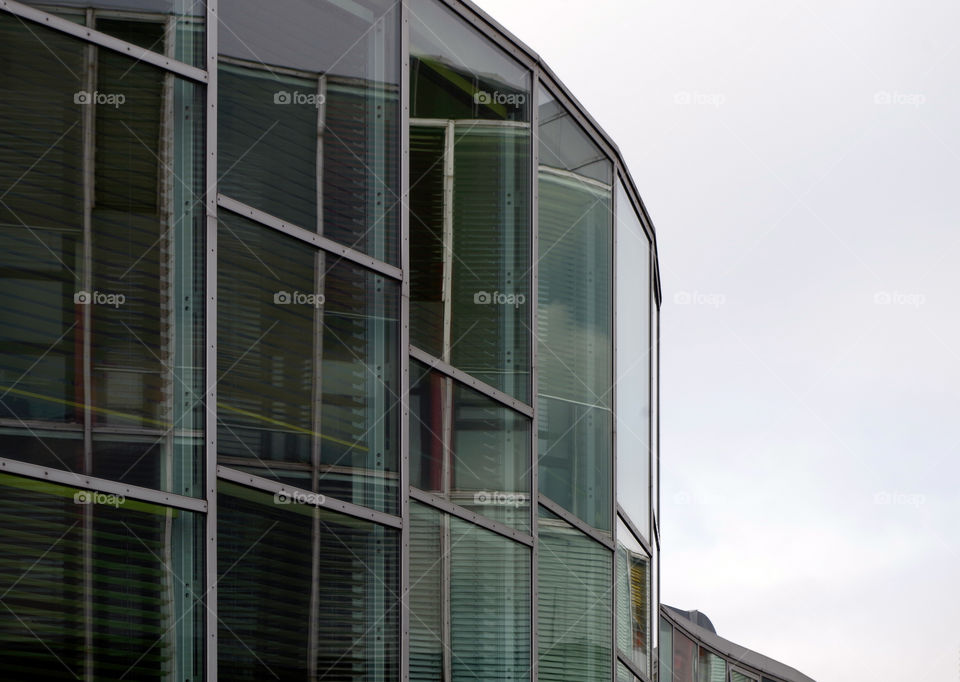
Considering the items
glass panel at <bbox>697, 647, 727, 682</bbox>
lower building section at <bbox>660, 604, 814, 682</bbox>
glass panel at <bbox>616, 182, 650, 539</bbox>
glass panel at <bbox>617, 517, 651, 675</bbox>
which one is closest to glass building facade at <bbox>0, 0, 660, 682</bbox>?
glass panel at <bbox>617, 517, 651, 675</bbox>

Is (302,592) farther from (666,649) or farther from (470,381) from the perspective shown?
(666,649)

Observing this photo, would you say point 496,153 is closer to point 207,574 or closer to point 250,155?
point 250,155

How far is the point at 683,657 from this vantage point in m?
31.7

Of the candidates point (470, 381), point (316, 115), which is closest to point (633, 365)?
point (470, 381)

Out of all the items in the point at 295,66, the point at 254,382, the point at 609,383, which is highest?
the point at 295,66

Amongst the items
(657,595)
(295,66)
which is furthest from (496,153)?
(657,595)

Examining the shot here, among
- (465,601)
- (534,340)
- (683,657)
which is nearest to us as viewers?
(465,601)

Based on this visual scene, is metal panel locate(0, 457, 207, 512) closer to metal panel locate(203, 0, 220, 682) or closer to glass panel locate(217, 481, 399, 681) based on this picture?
metal panel locate(203, 0, 220, 682)

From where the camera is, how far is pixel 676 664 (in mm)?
30688

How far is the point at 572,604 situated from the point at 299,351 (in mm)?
4846

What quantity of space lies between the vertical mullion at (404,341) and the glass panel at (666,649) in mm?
15927

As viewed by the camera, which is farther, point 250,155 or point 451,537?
point 451,537

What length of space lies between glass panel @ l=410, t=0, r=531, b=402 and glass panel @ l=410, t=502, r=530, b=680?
170cm

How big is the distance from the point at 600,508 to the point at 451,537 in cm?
285
